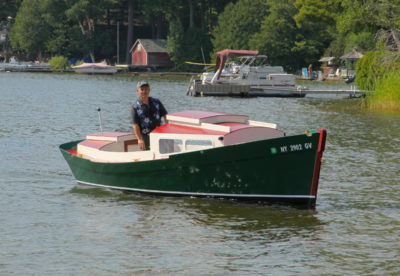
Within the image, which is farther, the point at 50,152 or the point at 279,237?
the point at 50,152

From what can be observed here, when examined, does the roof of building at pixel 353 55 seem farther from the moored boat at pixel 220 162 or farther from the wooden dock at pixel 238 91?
the moored boat at pixel 220 162

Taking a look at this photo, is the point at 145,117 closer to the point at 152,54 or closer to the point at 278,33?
the point at 278,33

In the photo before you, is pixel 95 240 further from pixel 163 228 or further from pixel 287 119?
pixel 287 119

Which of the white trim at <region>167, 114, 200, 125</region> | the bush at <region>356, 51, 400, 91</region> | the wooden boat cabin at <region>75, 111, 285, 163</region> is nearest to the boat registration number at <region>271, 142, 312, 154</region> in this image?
the wooden boat cabin at <region>75, 111, 285, 163</region>

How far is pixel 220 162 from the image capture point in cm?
1348

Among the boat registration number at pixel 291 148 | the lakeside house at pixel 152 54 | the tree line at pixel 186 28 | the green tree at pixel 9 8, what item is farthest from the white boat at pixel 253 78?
the green tree at pixel 9 8

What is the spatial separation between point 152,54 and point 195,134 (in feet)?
340

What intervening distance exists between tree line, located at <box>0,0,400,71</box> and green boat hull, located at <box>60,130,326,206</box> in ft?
151

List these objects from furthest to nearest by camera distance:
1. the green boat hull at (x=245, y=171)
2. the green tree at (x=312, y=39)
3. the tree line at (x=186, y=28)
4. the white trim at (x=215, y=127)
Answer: the tree line at (x=186, y=28)
the green tree at (x=312, y=39)
the white trim at (x=215, y=127)
the green boat hull at (x=245, y=171)

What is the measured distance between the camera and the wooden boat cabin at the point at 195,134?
1383 cm

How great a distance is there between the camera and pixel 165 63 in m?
119

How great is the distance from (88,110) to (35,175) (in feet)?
79.5

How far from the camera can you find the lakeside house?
381 ft

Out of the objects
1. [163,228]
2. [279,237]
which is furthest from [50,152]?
[279,237]
